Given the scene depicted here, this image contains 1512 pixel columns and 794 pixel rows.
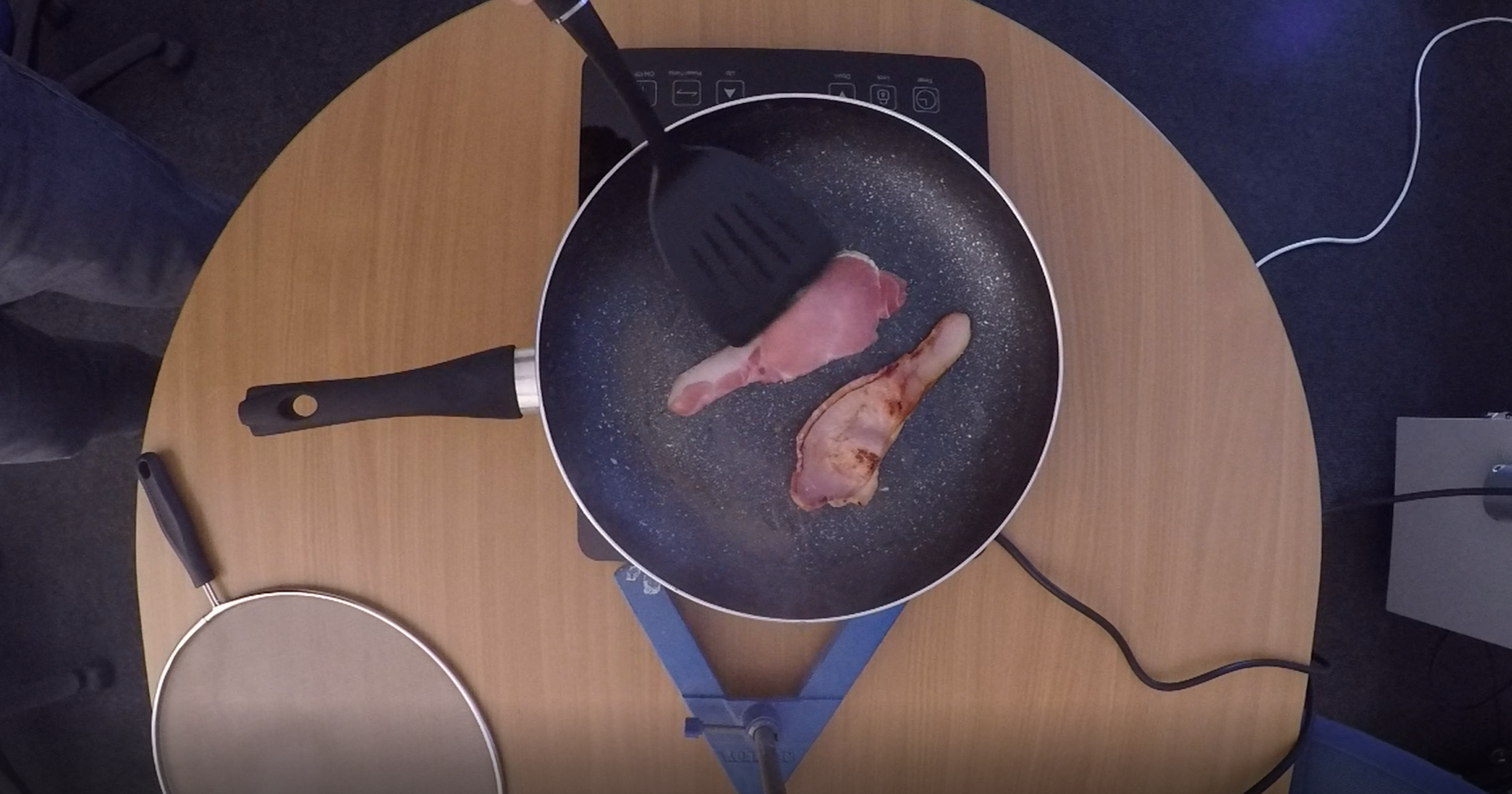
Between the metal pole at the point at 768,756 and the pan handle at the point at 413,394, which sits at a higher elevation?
the pan handle at the point at 413,394

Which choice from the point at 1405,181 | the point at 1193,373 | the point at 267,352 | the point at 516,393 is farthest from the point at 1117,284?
the point at 1405,181

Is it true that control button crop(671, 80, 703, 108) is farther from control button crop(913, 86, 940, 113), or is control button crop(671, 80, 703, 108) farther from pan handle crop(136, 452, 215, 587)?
pan handle crop(136, 452, 215, 587)

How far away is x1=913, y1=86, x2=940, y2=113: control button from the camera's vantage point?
22.4 inches

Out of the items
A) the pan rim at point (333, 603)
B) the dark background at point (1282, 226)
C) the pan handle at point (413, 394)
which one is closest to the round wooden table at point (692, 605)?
the pan rim at point (333, 603)

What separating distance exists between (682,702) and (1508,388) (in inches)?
44.2

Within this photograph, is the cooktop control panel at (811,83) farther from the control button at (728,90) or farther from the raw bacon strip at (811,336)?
the raw bacon strip at (811,336)

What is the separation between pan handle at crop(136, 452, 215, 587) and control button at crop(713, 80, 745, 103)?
1.39 feet

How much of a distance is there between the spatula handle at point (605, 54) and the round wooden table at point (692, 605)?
0.15 meters

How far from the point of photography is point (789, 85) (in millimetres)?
567

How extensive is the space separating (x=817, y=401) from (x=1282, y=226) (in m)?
0.85

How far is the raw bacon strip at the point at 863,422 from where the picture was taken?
0.54 meters

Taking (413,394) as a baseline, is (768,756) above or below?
below

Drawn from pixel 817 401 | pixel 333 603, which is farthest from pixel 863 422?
pixel 333 603

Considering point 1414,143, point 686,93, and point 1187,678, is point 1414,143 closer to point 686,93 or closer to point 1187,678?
point 1187,678
